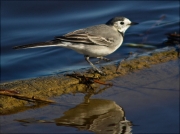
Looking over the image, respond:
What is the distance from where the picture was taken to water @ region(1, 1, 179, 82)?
26.6 feet

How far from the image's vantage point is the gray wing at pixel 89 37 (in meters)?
6.43

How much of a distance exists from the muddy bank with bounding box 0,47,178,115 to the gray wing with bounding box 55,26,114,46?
437mm

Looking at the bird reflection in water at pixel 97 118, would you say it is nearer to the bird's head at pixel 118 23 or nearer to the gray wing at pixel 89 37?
the gray wing at pixel 89 37

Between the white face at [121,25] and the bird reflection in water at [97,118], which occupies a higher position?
the white face at [121,25]

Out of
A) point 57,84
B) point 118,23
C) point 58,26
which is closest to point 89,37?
point 118,23

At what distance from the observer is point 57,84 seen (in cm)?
577

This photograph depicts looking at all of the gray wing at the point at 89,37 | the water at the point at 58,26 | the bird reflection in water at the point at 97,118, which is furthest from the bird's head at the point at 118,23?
the bird reflection in water at the point at 97,118

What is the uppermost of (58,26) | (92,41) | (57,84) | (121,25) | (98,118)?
(58,26)

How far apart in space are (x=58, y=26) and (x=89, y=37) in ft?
10.5

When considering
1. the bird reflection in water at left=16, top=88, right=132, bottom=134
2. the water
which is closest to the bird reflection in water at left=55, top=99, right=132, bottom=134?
the bird reflection in water at left=16, top=88, right=132, bottom=134

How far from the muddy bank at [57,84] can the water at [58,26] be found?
131 cm

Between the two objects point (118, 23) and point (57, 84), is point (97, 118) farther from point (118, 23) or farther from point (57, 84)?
point (118, 23)

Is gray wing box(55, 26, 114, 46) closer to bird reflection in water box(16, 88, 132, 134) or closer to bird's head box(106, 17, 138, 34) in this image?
bird's head box(106, 17, 138, 34)

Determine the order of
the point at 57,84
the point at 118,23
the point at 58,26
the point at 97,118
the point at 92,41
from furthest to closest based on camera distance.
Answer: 1. the point at 58,26
2. the point at 118,23
3. the point at 92,41
4. the point at 57,84
5. the point at 97,118
